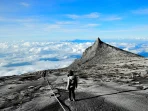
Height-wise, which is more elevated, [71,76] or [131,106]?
[71,76]

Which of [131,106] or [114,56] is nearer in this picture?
[131,106]

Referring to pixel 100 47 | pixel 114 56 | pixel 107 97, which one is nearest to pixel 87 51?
pixel 100 47

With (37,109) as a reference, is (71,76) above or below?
above

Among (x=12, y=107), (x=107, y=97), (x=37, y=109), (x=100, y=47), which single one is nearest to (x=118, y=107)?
(x=107, y=97)

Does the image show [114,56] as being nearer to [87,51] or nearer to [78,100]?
[87,51]

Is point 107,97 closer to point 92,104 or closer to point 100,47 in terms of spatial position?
point 92,104

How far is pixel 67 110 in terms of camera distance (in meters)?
14.9

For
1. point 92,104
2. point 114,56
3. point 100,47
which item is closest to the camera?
point 92,104

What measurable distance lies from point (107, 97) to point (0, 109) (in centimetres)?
910

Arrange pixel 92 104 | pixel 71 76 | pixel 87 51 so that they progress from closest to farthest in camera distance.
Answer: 1. pixel 92 104
2. pixel 71 76
3. pixel 87 51

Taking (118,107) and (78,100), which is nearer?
(118,107)

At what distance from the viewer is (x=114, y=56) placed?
60.4 meters

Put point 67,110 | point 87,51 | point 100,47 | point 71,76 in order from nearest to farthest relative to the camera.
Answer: point 67,110 < point 71,76 < point 100,47 < point 87,51

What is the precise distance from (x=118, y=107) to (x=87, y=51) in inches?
2236
